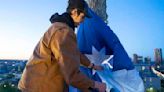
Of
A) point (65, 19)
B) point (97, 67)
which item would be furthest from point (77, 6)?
point (97, 67)

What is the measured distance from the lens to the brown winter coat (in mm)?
3430

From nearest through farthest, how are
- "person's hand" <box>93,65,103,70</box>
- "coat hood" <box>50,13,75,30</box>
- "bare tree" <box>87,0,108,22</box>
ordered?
"coat hood" <box>50,13,75,30</box> < "person's hand" <box>93,65,103,70</box> < "bare tree" <box>87,0,108,22</box>

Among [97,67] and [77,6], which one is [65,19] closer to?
[77,6]

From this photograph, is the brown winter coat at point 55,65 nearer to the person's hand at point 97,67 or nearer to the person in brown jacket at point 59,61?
the person in brown jacket at point 59,61

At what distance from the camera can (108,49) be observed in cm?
471

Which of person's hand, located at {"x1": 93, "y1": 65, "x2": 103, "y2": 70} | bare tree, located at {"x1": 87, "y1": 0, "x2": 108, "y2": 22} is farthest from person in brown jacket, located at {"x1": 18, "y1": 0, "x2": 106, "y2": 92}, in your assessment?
bare tree, located at {"x1": 87, "y1": 0, "x2": 108, "y2": 22}

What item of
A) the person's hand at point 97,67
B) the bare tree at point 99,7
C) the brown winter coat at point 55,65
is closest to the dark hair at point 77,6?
the brown winter coat at point 55,65

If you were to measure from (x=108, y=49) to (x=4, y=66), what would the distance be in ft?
270

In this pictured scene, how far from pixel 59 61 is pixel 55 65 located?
141mm

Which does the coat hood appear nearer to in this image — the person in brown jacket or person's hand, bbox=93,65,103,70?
the person in brown jacket

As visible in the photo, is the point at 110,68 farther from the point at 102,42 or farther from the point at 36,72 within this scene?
the point at 36,72

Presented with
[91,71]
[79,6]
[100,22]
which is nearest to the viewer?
[79,6]

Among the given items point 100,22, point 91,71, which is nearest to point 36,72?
point 91,71

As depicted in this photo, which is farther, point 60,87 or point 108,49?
point 108,49
